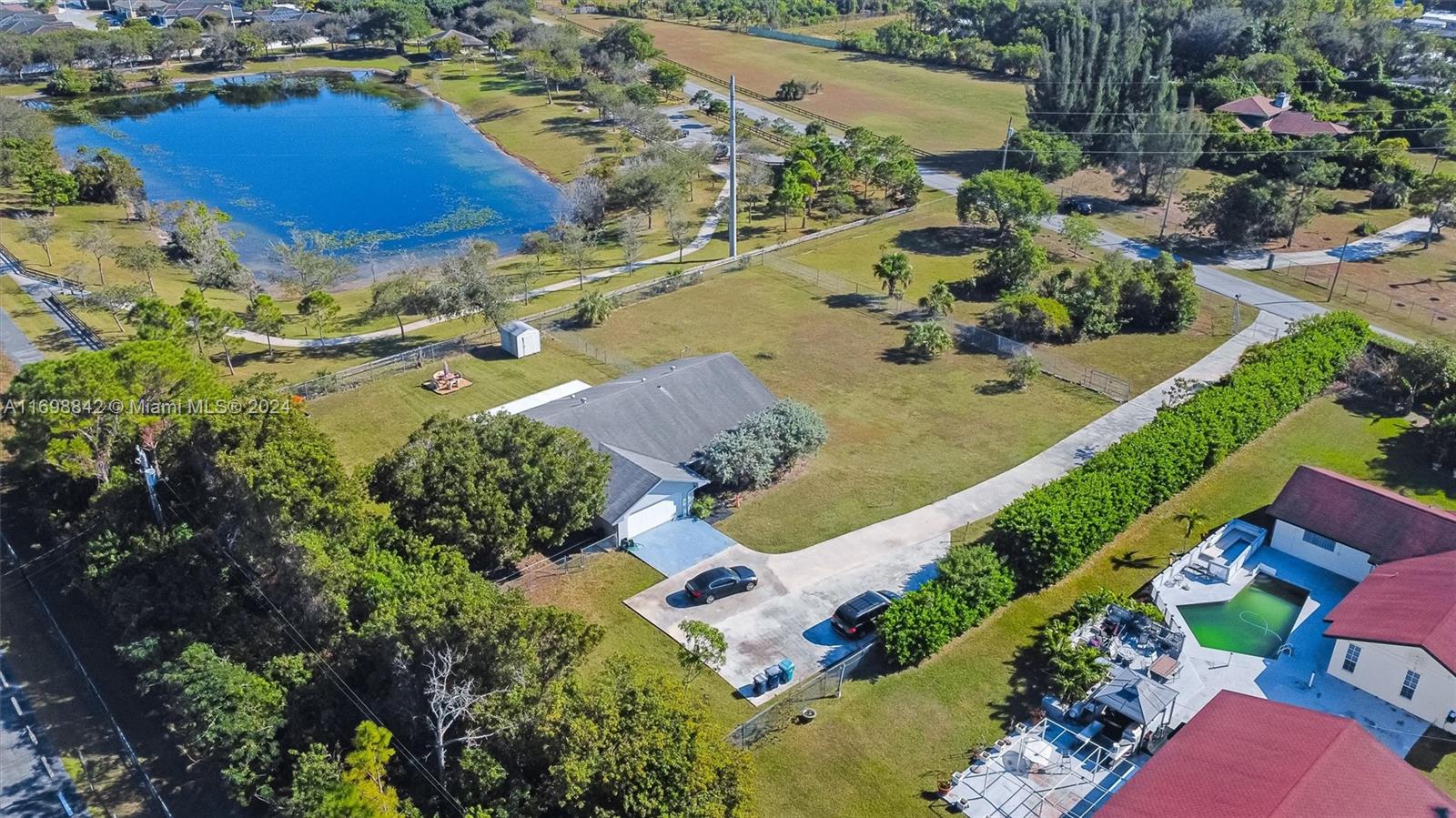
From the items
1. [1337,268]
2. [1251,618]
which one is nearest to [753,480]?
[1251,618]

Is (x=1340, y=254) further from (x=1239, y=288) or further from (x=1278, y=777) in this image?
(x=1278, y=777)

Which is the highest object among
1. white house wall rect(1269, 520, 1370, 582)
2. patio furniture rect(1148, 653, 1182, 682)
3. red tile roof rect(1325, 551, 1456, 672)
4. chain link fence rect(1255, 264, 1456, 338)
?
chain link fence rect(1255, 264, 1456, 338)

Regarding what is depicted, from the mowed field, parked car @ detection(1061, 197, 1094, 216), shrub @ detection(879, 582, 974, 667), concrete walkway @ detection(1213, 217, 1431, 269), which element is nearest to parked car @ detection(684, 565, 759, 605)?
shrub @ detection(879, 582, 974, 667)

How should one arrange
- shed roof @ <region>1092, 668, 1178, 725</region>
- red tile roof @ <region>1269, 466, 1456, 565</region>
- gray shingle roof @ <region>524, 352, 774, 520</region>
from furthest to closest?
gray shingle roof @ <region>524, 352, 774, 520</region>
red tile roof @ <region>1269, 466, 1456, 565</region>
shed roof @ <region>1092, 668, 1178, 725</region>

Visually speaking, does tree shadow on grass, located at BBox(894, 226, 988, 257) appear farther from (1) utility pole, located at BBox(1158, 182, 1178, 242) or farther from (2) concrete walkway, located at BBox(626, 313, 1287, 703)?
(2) concrete walkway, located at BBox(626, 313, 1287, 703)

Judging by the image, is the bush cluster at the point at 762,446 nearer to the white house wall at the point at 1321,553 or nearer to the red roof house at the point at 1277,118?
the white house wall at the point at 1321,553

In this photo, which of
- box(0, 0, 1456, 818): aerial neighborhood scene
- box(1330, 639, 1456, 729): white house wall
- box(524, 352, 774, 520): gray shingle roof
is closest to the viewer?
box(0, 0, 1456, 818): aerial neighborhood scene
